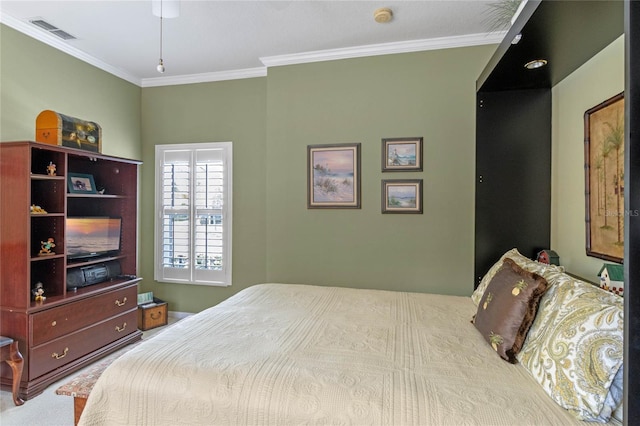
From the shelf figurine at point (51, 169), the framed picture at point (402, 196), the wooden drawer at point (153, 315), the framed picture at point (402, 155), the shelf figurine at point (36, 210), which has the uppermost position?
the framed picture at point (402, 155)

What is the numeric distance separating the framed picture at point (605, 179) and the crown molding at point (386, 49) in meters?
1.28

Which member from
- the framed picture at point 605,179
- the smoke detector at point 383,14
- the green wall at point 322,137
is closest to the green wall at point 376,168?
the green wall at point 322,137

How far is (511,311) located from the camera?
A: 154cm

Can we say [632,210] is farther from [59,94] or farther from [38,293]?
[59,94]

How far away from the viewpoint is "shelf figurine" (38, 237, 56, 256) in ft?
8.73

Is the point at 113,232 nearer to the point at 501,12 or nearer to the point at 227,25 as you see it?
the point at 227,25

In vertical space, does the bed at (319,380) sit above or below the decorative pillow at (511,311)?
below

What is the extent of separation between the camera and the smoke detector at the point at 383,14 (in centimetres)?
251

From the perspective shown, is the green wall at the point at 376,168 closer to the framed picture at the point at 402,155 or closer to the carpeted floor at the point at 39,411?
the framed picture at the point at 402,155

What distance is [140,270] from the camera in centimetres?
407

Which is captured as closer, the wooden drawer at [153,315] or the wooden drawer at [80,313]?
the wooden drawer at [80,313]

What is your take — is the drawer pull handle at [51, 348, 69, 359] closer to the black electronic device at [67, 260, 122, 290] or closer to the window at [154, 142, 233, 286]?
the black electronic device at [67, 260, 122, 290]

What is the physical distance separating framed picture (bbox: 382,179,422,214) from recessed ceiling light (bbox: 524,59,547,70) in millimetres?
1188

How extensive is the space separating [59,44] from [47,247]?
6.30 ft
